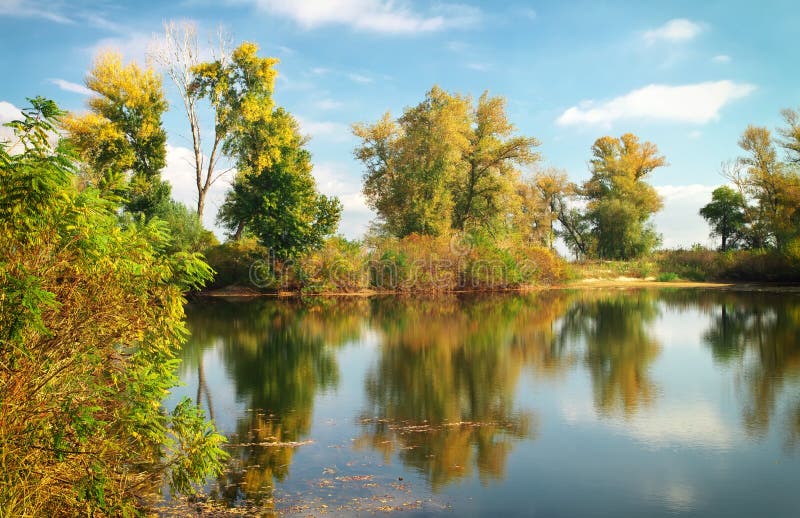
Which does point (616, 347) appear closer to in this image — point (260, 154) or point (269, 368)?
point (269, 368)

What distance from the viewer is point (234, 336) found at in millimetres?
18031

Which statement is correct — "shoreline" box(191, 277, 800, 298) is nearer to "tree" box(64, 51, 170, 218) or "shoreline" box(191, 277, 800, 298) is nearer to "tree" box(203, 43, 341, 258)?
"tree" box(203, 43, 341, 258)

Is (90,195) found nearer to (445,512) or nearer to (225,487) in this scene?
(225,487)

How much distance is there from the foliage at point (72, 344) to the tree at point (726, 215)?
52408mm

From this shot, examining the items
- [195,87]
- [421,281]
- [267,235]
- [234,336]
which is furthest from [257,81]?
[234,336]

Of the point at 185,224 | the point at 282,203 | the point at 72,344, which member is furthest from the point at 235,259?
the point at 72,344

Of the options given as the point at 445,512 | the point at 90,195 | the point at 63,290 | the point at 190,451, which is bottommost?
the point at 445,512

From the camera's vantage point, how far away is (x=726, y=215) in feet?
170

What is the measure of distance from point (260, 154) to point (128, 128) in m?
7.43

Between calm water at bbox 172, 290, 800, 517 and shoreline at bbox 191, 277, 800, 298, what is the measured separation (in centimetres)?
1490

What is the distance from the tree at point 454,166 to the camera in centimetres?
4056

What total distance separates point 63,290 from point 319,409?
5.35m

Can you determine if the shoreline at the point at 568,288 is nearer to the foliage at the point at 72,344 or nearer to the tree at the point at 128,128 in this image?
the tree at the point at 128,128

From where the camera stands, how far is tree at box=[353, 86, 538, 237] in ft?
133
